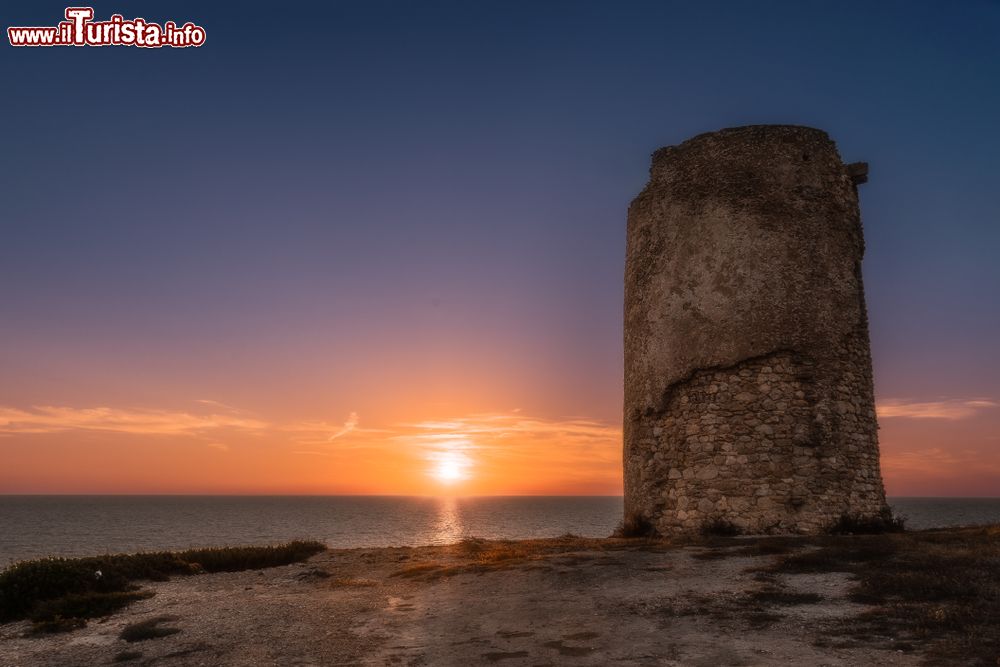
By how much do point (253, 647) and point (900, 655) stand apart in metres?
5.80

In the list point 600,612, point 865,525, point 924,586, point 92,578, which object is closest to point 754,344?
point 865,525

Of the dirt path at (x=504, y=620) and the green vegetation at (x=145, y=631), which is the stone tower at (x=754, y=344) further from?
the green vegetation at (x=145, y=631)

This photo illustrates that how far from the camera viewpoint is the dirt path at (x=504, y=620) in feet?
20.6

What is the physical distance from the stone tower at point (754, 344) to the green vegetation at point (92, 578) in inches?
299

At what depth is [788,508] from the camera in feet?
41.6

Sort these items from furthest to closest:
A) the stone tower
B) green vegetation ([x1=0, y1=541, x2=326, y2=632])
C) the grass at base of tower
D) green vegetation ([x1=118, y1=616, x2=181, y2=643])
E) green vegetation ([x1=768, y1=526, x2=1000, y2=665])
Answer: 1. the stone tower
2. green vegetation ([x1=0, y1=541, x2=326, y2=632])
3. green vegetation ([x1=118, y1=616, x2=181, y2=643])
4. the grass at base of tower
5. green vegetation ([x1=768, y1=526, x2=1000, y2=665])

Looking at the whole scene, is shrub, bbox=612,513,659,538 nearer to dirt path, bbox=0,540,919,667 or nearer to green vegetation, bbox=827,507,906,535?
dirt path, bbox=0,540,919,667

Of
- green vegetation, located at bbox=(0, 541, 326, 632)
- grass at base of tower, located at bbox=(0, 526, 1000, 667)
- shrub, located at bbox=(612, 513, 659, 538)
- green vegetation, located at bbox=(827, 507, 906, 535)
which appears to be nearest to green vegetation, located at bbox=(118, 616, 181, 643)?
grass at base of tower, located at bbox=(0, 526, 1000, 667)

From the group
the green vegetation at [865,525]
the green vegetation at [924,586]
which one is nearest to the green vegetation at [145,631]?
the green vegetation at [924,586]

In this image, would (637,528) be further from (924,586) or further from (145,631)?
(145,631)

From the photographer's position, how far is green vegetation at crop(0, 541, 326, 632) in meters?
9.34

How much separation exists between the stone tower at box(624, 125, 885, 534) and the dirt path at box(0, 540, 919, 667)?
2868 millimetres

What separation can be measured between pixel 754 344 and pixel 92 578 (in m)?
11.6

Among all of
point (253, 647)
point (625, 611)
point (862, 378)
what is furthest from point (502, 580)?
point (862, 378)
